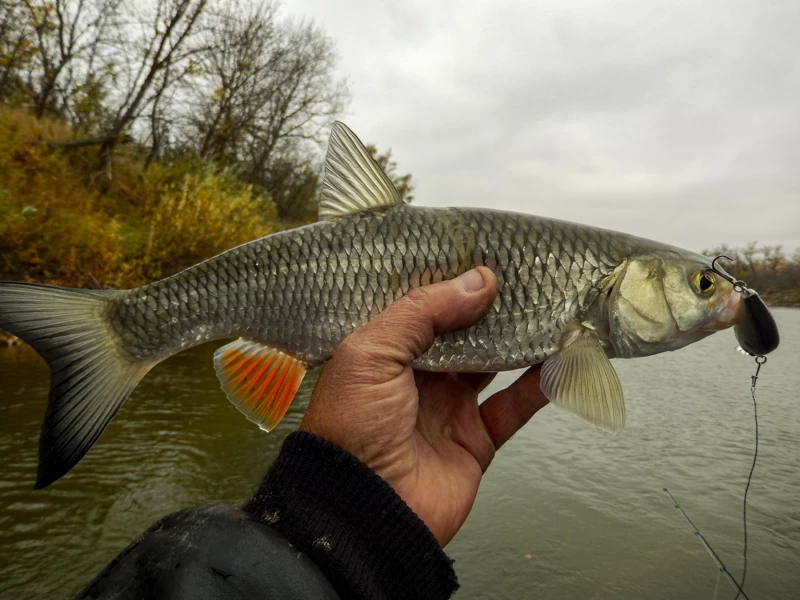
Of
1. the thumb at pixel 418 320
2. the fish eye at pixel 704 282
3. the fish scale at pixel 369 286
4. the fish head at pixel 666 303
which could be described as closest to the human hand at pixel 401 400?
the thumb at pixel 418 320

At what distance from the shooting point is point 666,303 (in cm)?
254

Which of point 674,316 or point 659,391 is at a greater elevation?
point 674,316

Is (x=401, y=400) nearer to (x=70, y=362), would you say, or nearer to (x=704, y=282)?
(x=70, y=362)

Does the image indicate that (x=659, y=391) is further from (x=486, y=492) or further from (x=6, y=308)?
(x=6, y=308)

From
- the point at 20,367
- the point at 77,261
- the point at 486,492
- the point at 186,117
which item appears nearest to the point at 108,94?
the point at 186,117

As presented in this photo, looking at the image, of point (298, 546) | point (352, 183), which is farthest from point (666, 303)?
point (298, 546)

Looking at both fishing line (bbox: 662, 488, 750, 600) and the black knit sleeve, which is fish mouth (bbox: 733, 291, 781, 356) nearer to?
the black knit sleeve

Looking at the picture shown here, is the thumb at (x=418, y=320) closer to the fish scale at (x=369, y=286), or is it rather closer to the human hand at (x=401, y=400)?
the human hand at (x=401, y=400)

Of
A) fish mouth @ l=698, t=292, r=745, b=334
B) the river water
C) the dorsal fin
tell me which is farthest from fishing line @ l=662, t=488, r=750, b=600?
the dorsal fin

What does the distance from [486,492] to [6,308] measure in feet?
20.0

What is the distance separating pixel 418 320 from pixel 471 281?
307 mm

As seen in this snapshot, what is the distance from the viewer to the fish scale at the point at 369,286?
248cm

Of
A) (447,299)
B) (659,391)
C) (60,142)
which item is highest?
(60,142)

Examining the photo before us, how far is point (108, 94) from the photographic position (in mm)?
20969
